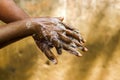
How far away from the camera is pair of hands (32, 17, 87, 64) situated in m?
1.49

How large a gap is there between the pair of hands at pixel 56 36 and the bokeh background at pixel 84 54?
0.84m

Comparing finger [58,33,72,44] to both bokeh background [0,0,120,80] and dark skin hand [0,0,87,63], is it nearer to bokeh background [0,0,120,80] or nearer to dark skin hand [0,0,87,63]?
dark skin hand [0,0,87,63]

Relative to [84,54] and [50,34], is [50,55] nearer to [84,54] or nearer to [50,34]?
[50,34]

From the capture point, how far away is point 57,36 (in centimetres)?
150

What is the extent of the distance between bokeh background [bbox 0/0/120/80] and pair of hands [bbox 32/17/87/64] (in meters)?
0.84

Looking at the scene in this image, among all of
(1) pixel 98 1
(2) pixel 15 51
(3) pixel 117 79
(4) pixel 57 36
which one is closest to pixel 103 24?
(1) pixel 98 1

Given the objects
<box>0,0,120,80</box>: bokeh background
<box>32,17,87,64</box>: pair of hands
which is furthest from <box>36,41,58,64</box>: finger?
<box>0,0,120,80</box>: bokeh background

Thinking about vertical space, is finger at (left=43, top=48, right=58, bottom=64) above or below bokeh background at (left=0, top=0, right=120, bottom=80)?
below

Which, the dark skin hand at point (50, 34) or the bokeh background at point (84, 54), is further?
the bokeh background at point (84, 54)

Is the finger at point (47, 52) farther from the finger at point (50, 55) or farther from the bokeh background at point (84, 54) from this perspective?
the bokeh background at point (84, 54)

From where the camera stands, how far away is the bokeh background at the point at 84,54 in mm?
2363

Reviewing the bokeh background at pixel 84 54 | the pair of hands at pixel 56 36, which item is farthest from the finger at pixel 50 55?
the bokeh background at pixel 84 54

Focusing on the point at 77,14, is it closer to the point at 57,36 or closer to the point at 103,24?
the point at 103,24

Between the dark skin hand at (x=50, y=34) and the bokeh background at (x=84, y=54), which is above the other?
the bokeh background at (x=84, y=54)
